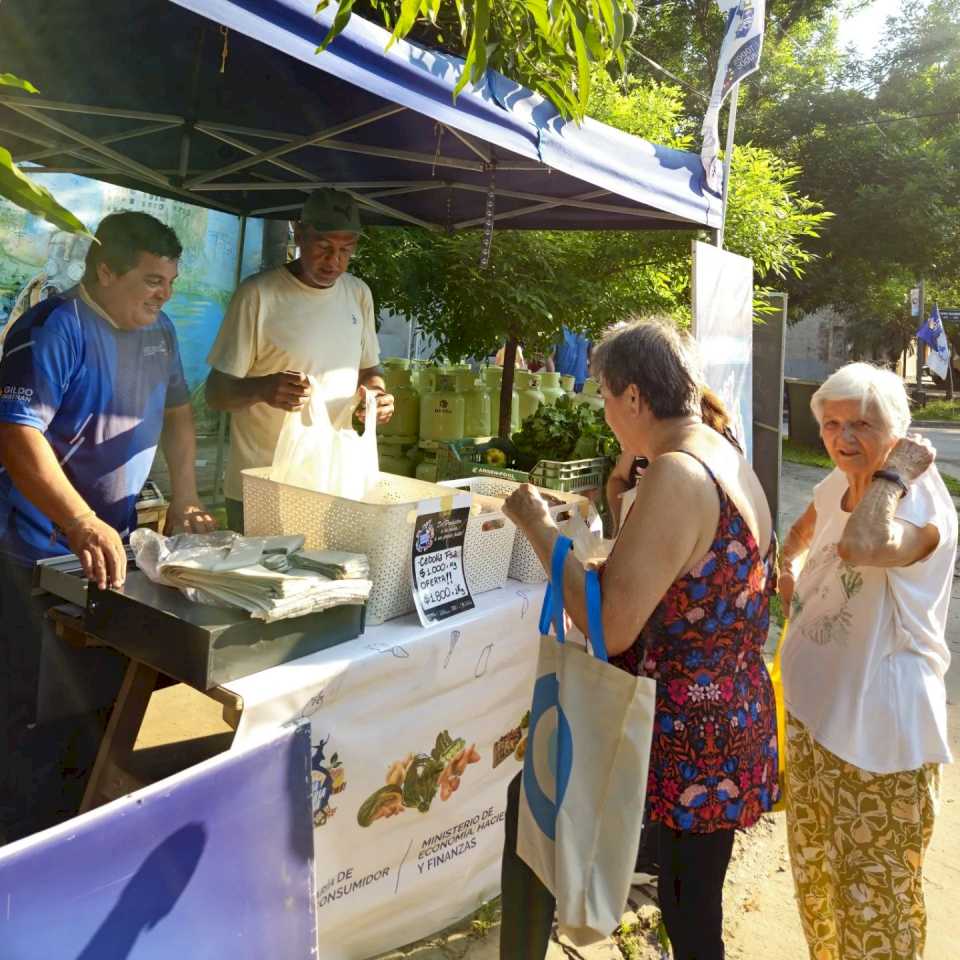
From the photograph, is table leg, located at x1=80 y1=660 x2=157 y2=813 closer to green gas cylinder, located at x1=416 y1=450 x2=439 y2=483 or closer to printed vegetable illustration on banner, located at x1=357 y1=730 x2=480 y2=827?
printed vegetable illustration on banner, located at x1=357 y1=730 x2=480 y2=827

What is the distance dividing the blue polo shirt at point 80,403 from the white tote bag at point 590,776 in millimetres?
1279

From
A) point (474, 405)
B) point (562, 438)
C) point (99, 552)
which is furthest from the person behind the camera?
point (474, 405)

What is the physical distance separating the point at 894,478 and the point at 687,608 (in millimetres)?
654

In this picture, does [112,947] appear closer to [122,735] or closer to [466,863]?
[122,735]

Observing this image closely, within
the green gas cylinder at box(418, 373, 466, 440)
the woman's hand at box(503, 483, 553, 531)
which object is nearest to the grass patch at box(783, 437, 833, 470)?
the green gas cylinder at box(418, 373, 466, 440)

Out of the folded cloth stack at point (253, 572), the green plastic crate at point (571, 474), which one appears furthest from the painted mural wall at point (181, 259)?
the folded cloth stack at point (253, 572)

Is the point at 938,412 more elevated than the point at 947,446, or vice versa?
the point at 938,412

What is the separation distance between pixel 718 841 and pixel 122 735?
137 centimetres

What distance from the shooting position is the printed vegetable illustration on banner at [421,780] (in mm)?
2021

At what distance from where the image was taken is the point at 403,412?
218 inches

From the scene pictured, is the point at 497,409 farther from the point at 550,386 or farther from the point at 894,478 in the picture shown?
the point at 894,478

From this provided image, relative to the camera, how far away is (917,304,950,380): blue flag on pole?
15.0 m

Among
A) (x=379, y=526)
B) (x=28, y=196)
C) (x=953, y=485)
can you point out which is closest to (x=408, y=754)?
(x=379, y=526)

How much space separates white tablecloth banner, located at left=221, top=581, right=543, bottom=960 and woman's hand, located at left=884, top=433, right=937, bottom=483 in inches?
38.8
